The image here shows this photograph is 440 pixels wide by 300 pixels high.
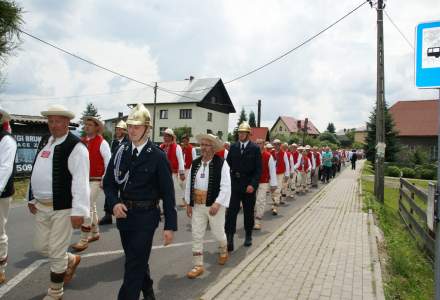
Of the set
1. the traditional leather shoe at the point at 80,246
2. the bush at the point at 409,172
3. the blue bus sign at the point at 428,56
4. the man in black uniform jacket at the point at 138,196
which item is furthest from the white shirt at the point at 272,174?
the bush at the point at 409,172

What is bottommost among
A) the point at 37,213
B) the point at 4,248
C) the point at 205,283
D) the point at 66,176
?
the point at 205,283

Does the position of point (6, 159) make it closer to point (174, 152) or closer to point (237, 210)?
point (237, 210)

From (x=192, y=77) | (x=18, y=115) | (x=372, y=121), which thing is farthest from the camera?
(x=192, y=77)

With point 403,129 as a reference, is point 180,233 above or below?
below

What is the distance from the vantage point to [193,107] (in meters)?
51.4

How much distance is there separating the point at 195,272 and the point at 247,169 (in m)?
2.35

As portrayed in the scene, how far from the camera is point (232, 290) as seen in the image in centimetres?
477

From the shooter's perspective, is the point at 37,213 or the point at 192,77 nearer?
the point at 37,213

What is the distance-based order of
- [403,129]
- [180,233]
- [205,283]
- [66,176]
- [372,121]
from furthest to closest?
[403,129], [372,121], [180,233], [205,283], [66,176]

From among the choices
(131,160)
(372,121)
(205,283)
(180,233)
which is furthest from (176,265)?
(372,121)

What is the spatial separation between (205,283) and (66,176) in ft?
7.55

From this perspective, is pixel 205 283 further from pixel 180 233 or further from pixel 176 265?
pixel 180 233

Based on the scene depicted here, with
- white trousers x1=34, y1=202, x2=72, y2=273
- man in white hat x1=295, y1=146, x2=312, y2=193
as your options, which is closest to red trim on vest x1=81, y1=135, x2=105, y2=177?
white trousers x1=34, y1=202, x2=72, y2=273

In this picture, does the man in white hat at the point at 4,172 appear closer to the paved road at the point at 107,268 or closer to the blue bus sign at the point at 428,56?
the paved road at the point at 107,268
